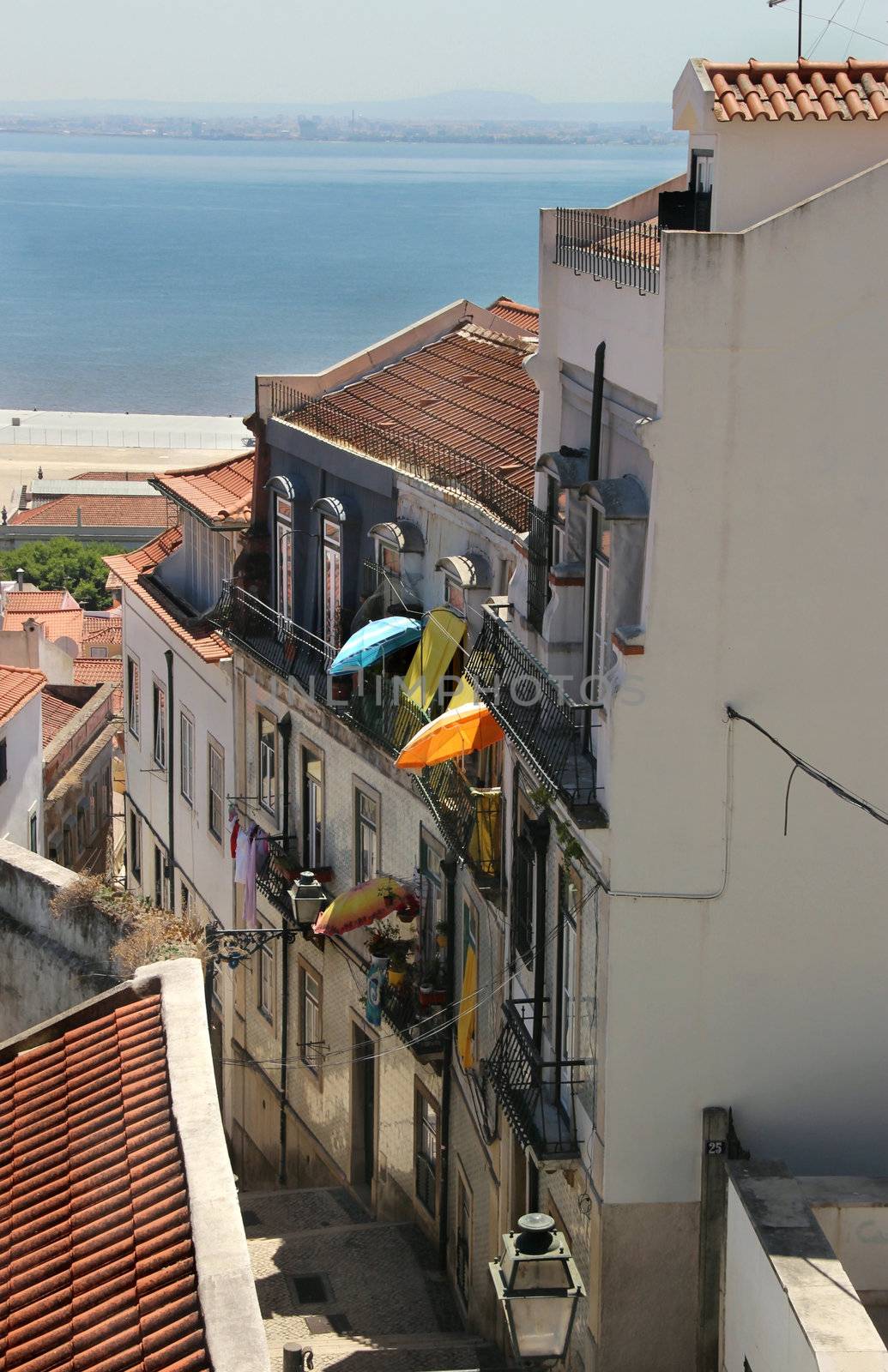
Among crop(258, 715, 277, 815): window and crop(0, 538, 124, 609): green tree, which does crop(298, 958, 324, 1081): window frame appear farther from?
crop(0, 538, 124, 609): green tree

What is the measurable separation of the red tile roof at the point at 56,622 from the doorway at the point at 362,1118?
30147mm

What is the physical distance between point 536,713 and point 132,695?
1980 centimetres

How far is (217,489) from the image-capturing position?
96.8ft

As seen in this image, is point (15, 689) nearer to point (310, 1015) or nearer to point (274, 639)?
point (274, 639)

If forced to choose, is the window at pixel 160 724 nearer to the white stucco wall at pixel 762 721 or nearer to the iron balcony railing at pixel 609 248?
the iron balcony railing at pixel 609 248

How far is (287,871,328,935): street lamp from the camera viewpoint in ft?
78.8

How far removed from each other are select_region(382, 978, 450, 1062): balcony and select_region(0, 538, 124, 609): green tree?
5424 cm

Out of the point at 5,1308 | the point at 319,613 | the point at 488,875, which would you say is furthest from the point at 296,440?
the point at 5,1308

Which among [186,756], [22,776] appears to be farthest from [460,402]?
[22,776]

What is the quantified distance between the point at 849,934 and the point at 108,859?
1338 inches

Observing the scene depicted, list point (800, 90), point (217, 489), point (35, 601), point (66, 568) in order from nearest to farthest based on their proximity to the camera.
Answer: point (800, 90) → point (217, 489) → point (35, 601) → point (66, 568)

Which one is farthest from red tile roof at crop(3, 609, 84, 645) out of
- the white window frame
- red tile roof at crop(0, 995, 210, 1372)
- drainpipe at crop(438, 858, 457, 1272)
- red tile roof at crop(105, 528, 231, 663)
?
red tile roof at crop(0, 995, 210, 1372)

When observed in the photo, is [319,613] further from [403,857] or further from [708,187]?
[708,187]

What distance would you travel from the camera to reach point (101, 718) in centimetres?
4816
